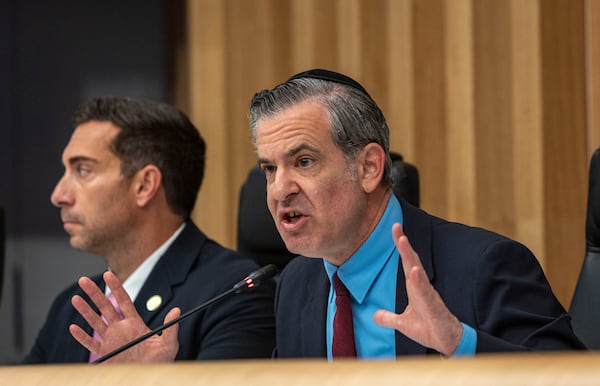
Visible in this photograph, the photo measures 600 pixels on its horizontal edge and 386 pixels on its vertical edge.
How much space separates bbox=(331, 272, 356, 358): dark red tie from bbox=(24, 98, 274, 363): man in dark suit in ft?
1.98

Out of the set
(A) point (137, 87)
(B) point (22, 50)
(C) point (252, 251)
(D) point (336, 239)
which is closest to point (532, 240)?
(C) point (252, 251)

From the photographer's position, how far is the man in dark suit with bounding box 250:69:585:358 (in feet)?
6.89

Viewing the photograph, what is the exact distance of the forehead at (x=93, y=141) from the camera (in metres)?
3.28

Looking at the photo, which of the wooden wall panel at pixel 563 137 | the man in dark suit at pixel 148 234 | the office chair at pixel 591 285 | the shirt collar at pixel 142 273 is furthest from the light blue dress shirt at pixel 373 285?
the wooden wall panel at pixel 563 137

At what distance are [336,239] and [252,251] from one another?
104 cm

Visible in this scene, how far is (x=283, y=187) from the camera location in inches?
88.0

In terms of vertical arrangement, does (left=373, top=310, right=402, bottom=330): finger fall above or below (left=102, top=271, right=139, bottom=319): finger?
above

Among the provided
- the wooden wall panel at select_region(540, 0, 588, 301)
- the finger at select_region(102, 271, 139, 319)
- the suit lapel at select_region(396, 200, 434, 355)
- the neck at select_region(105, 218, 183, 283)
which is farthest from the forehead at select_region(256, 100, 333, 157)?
the wooden wall panel at select_region(540, 0, 588, 301)

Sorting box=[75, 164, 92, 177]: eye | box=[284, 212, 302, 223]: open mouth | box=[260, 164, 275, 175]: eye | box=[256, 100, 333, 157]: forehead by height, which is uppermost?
box=[256, 100, 333, 157]: forehead

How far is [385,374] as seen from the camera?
108 cm

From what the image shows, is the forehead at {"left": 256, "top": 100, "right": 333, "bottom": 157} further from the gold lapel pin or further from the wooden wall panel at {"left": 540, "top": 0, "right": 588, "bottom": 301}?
the wooden wall panel at {"left": 540, "top": 0, "right": 588, "bottom": 301}

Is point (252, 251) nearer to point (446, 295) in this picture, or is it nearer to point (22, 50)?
point (446, 295)

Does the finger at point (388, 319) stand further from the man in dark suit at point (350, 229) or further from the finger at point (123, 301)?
the finger at point (123, 301)

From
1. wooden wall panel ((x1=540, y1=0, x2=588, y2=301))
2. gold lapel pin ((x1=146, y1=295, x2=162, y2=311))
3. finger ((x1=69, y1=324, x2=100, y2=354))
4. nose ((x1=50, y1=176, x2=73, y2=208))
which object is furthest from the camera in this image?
wooden wall panel ((x1=540, y1=0, x2=588, y2=301))
